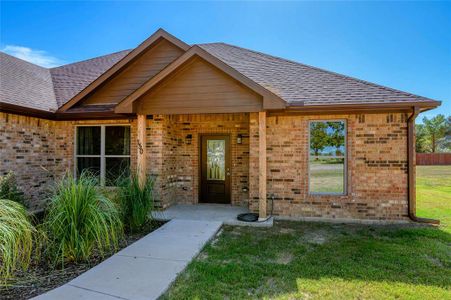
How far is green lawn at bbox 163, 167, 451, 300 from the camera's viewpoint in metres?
3.38

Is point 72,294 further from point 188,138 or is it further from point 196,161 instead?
point 188,138

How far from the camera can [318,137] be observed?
23.6ft

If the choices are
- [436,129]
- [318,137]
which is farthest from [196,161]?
[436,129]

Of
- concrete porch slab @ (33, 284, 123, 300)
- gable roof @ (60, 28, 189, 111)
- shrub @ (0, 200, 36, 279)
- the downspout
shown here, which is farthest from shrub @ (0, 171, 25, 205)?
the downspout

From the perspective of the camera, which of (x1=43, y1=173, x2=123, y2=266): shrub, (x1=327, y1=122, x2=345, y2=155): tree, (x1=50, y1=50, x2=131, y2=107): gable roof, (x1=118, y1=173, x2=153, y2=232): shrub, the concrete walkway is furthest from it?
(x1=50, y1=50, x2=131, y2=107): gable roof

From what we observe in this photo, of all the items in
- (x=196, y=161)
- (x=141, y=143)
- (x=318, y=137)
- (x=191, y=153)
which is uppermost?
(x=318, y=137)

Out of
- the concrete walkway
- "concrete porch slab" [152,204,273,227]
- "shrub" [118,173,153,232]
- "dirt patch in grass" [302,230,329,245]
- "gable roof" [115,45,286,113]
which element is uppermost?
"gable roof" [115,45,286,113]

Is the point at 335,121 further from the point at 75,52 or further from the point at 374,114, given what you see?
the point at 75,52

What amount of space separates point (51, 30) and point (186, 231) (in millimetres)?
10992

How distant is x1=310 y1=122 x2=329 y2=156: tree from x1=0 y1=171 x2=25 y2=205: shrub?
7.86 meters

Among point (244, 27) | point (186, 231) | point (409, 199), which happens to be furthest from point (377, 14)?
point (186, 231)

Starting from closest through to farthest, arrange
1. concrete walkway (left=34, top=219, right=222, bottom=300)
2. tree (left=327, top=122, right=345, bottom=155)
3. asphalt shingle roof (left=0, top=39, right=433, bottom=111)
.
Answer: concrete walkway (left=34, top=219, right=222, bottom=300) → asphalt shingle roof (left=0, top=39, right=433, bottom=111) → tree (left=327, top=122, right=345, bottom=155)

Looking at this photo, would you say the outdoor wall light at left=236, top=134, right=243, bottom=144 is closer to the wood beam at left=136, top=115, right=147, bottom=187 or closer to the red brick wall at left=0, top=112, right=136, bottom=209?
the wood beam at left=136, top=115, right=147, bottom=187

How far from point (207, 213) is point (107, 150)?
13.1 feet
